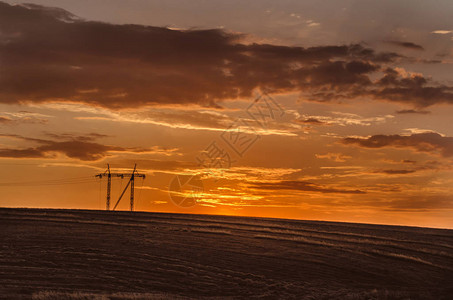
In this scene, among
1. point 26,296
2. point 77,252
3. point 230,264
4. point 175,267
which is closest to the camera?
point 26,296

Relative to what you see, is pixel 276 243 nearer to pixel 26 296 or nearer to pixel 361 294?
pixel 361 294

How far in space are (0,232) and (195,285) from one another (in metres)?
38.2

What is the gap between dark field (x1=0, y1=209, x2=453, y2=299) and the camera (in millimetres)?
30109

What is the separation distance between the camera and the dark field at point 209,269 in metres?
30.1

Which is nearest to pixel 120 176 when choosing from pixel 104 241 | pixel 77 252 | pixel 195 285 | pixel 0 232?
pixel 0 232

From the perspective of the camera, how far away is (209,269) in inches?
1489

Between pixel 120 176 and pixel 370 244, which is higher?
pixel 120 176

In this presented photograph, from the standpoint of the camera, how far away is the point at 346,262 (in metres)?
44.6

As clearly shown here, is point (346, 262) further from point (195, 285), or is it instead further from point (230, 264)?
point (195, 285)

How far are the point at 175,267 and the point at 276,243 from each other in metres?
22.3

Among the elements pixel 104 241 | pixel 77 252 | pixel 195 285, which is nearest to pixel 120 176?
pixel 104 241

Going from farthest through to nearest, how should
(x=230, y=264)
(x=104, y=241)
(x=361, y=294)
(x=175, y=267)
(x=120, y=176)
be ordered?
(x=120, y=176) < (x=104, y=241) < (x=230, y=264) < (x=175, y=267) < (x=361, y=294)

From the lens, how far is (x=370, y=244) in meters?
61.5

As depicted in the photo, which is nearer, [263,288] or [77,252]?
[263,288]
